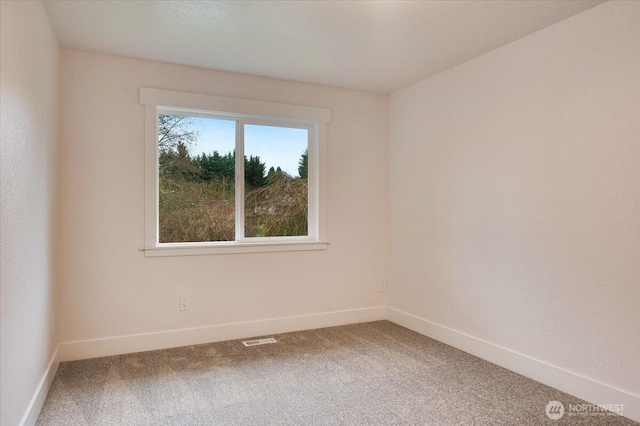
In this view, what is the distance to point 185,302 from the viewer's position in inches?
134

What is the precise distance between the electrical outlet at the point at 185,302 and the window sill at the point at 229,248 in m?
0.36

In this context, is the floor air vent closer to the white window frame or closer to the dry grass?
the white window frame

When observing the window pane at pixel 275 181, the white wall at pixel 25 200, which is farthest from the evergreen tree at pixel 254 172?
the white wall at pixel 25 200

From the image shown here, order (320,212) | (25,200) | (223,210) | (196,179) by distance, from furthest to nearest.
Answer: (320,212)
(223,210)
(196,179)
(25,200)

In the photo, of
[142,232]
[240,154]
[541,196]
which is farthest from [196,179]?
[541,196]

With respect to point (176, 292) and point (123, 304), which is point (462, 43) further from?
point (123, 304)

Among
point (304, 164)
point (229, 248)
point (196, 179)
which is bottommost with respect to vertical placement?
point (229, 248)

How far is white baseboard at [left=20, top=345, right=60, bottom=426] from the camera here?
6.62 ft

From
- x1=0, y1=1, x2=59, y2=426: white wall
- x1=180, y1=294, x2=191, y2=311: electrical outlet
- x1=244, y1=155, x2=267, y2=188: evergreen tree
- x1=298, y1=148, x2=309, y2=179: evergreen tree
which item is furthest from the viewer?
x1=298, y1=148, x2=309, y2=179: evergreen tree

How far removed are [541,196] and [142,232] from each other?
2974mm

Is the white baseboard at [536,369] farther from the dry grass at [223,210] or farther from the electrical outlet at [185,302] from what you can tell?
the electrical outlet at [185,302]

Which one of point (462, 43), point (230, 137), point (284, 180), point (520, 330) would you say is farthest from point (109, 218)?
point (520, 330)
